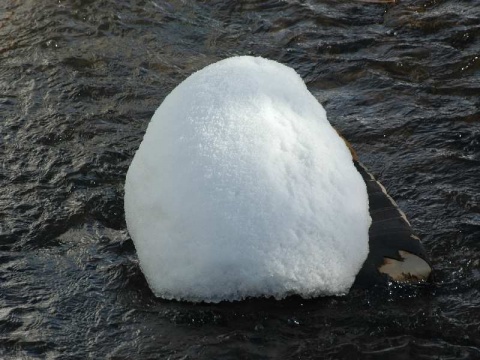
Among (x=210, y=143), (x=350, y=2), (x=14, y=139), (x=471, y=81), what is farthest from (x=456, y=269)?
(x=350, y=2)

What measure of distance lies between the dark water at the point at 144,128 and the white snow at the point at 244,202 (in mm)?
136

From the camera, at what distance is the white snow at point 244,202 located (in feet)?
10.3

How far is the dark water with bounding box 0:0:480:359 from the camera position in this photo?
10.4ft

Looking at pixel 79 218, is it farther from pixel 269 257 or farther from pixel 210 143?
pixel 269 257

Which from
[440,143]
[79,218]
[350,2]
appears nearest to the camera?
[79,218]

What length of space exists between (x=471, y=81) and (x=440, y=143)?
73cm

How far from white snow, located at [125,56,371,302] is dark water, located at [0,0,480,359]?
0.45 feet

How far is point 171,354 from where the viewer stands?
10.1 ft

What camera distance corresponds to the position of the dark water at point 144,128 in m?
3.16

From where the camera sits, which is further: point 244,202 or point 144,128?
point 144,128

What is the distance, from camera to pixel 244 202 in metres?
3.15

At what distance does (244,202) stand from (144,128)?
1769 millimetres

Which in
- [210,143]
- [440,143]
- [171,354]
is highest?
[210,143]

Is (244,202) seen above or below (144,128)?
above
